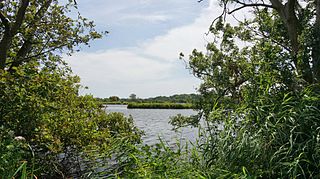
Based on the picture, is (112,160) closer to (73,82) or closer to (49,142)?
(49,142)

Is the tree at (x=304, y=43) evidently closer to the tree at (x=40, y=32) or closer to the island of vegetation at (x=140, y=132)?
the island of vegetation at (x=140, y=132)

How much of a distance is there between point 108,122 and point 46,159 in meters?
2.07

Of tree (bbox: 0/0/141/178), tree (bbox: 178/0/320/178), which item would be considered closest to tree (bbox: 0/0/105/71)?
tree (bbox: 0/0/141/178)

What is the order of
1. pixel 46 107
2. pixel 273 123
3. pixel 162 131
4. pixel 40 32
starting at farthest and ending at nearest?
pixel 162 131 → pixel 40 32 → pixel 46 107 → pixel 273 123

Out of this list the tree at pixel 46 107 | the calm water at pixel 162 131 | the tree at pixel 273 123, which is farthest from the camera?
the calm water at pixel 162 131

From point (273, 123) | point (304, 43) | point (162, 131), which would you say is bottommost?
point (162, 131)

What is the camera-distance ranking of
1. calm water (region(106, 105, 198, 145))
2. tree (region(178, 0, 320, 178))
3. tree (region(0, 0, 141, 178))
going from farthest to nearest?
calm water (region(106, 105, 198, 145)), tree (region(0, 0, 141, 178)), tree (region(178, 0, 320, 178))

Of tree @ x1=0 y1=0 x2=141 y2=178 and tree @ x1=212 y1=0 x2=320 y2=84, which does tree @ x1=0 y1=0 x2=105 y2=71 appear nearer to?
tree @ x1=0 y1=0 x2=141 y2=178

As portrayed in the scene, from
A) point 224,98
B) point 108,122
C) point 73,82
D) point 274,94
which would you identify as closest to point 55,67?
point 73,82

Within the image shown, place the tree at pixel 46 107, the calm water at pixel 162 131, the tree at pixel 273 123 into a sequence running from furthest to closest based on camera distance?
the calm water at pixel 162 131
the tree at pixel 46 107
the tree at pixel 273 123

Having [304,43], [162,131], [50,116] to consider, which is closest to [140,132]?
[50,116]

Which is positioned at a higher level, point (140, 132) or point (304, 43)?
point (304, 43)

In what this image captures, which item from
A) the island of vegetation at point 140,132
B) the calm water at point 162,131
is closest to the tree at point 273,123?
the island of vegetation at point 140,132

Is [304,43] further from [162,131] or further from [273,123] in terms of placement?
[162,131]
